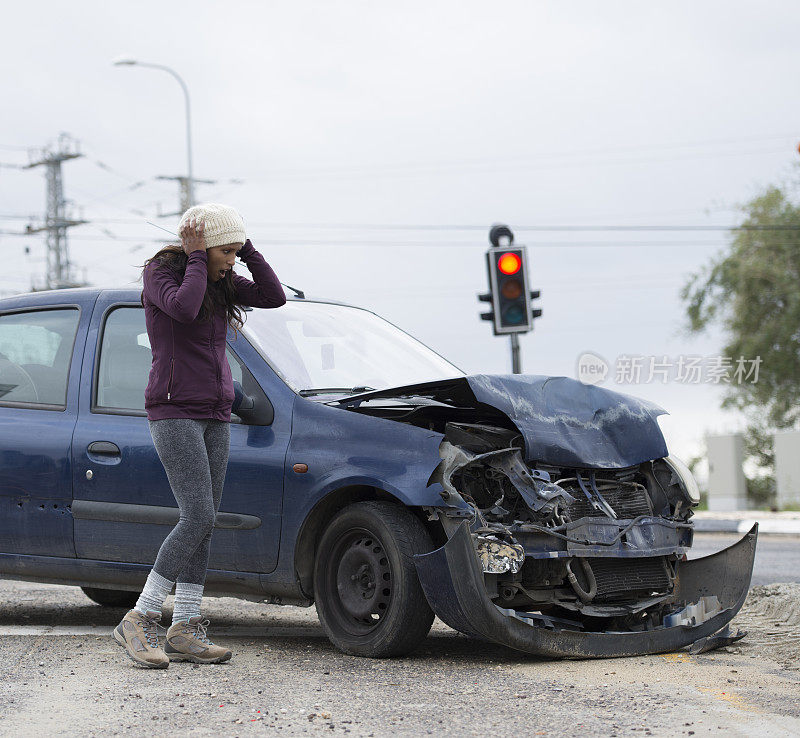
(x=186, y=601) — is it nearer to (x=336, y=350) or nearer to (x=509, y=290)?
(x=336, y=350)

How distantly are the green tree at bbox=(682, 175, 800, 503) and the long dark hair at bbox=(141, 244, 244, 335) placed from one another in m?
30.3

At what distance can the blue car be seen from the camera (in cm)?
541

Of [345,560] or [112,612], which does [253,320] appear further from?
[112,612]

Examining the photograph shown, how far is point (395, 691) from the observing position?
16.0 ft

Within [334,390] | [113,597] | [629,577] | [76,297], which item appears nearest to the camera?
[629,577]

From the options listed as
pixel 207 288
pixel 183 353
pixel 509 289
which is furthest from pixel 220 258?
pixel 509 289

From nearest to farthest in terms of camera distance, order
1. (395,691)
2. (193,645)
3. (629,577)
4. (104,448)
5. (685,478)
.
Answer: (395,691)
(193,645)
(629,577)
(685,478)
(104,448)

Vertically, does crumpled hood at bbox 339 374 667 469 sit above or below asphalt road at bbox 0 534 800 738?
above

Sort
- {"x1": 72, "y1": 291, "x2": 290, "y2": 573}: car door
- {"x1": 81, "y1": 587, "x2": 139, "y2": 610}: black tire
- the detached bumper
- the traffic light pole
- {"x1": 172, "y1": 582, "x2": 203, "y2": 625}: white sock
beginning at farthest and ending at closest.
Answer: the traffic light pole
{"x1": 81, "y1": 587, "x2": 139, "y2": 610}: black tire
{"x1": 72, "y1": 291, "x2": 290, "y2": 573}: car door
{"x1": 172, "y1": 582, "x2": 203, "y2": 625}: white sock
the detached bumper

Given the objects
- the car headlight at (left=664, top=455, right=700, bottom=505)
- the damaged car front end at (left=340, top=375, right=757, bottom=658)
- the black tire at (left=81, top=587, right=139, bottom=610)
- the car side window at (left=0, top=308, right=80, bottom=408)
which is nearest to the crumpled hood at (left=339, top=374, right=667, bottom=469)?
the damaged car front end at (left=340, top=375, right=757, bottom=658)

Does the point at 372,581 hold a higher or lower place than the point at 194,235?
lower

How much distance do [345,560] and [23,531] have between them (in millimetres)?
1972

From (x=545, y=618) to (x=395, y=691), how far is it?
2.93 ft

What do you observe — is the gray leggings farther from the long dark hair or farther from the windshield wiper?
the windshield wiper
